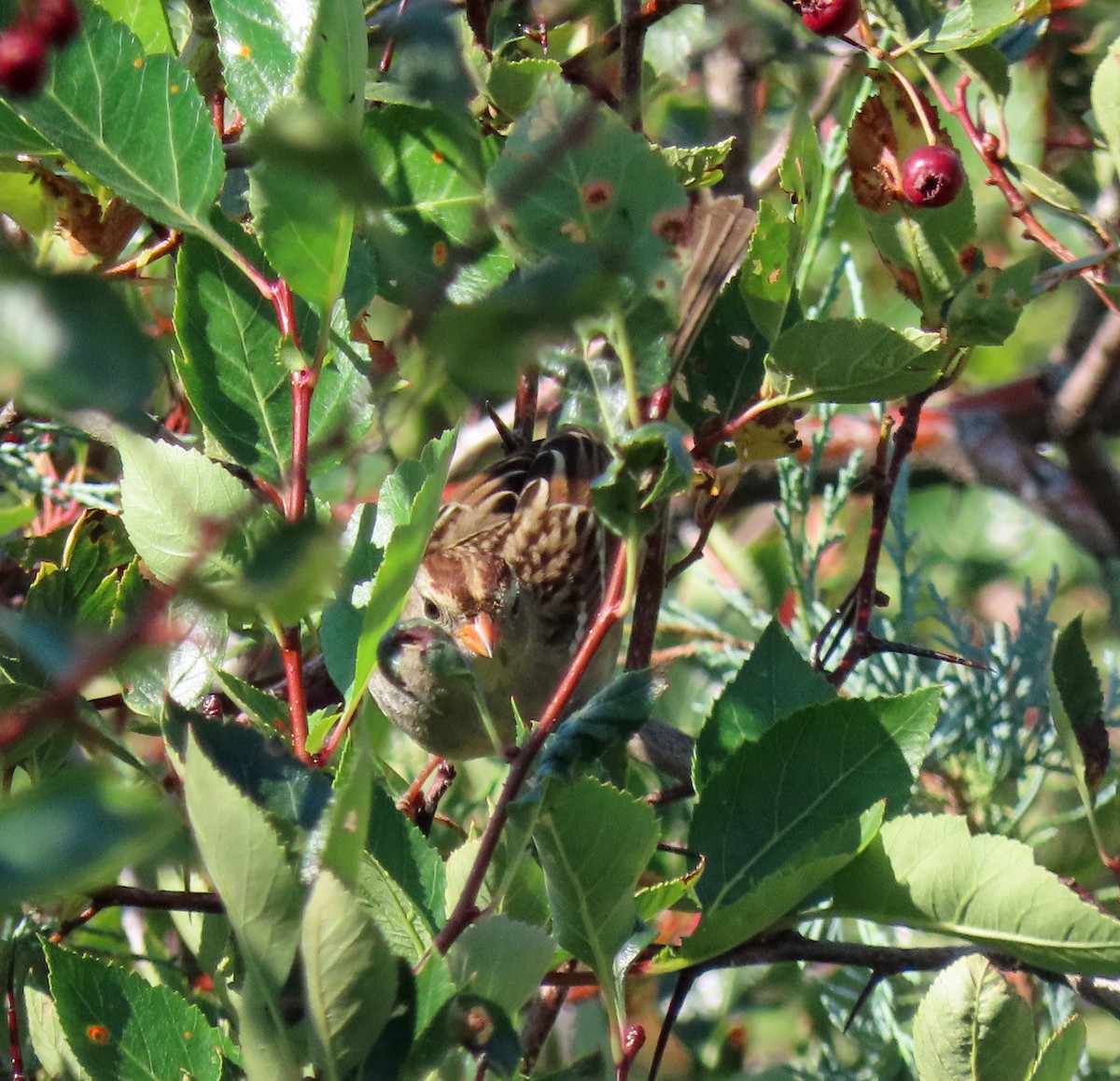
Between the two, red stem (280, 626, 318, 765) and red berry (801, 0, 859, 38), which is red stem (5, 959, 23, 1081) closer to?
red stem (280, 626, 318, 765)

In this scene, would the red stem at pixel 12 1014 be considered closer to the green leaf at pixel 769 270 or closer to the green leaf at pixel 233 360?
Answer: the green leaf at pixel 233 360

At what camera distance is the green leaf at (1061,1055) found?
1.13 m

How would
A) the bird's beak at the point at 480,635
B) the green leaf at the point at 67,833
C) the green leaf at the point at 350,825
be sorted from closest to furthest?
1. the green leaf at the point at 67,833
2. the green leaf at the point at 350,825
3. the bird's beak at the point at 480,635

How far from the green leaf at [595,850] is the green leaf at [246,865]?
0.21 meters

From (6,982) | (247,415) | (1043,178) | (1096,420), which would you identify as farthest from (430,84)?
(1096,420)

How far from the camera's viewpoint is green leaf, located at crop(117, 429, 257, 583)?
1.19m

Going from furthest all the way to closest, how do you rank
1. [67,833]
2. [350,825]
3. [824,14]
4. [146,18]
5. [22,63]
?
[824,14]
[146,18]
[350,825]
[22,63]
[67,833]

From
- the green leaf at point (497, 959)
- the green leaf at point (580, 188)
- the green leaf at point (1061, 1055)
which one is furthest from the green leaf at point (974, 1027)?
the green leaf at point (580, 188)

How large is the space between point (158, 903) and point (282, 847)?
35cm

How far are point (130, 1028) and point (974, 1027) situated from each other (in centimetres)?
68

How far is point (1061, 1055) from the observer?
114 centimetres

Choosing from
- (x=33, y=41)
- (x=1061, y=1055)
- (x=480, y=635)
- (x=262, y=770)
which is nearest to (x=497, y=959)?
(x=262, y=770)

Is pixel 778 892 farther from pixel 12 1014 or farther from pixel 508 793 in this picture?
pixel 12 1014

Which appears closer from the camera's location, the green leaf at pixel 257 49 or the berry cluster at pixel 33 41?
the berry cluster at pixel 33 41
